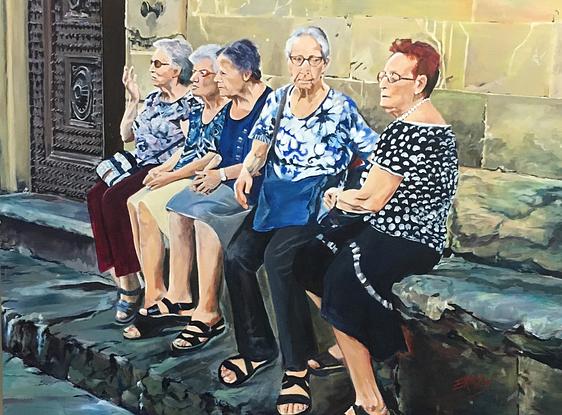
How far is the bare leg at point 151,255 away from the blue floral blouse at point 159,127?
0.15 metres

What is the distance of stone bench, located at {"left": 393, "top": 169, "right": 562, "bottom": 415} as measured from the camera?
61.4 inches

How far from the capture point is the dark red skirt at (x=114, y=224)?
2398 millimetres

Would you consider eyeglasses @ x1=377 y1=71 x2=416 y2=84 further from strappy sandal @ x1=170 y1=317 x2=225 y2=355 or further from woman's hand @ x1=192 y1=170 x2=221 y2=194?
strappy sandal @ x1=170 y1=317 x2=225 y2=355

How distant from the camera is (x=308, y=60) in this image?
1.90 meters

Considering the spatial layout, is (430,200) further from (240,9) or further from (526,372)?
(240,9)

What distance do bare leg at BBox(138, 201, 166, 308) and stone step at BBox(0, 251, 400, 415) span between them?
0.42ft

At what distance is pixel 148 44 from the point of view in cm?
232

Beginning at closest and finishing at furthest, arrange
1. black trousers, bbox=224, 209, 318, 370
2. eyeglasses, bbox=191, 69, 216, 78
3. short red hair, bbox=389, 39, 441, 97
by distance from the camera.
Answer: short red hair, bbox=389, 39, 441, 97, black trousers, bbox=224, 209, 318, 370, eyeglasses, bbox=191, 69, 216, 78

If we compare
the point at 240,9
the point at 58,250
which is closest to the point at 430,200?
the point at 240,9

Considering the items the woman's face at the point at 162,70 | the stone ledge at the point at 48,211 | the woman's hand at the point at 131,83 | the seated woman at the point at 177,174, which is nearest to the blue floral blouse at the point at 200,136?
the seated woman at the point at 177,174

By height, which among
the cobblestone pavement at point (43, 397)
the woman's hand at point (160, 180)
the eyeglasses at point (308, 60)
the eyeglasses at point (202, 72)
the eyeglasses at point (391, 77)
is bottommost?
the cobblestone pavement at point (43, 397)

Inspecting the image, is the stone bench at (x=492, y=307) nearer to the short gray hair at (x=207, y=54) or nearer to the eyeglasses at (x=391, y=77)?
the eyeglasses at (x=391, y=77)

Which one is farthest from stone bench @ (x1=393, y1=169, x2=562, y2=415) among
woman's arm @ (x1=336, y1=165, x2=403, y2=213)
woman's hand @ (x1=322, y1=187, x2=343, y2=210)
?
woman's hand @ (x1=322, y1=187, x2=343, y2=210)

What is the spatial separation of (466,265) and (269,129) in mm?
571
